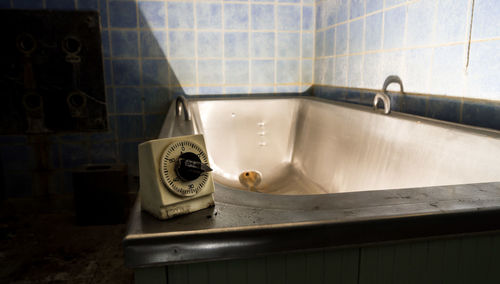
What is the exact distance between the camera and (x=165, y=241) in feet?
1.49

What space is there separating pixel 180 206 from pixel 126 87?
199 cm

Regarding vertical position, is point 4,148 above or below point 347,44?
below

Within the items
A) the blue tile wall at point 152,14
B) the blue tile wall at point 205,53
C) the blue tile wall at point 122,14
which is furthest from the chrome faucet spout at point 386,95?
the blue tile wall at point 122,14

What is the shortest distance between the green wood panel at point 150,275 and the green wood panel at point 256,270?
0.11 m

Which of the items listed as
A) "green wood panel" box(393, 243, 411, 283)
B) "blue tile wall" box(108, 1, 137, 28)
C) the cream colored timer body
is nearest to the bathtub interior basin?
the cream colored timer body

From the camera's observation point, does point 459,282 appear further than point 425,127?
No

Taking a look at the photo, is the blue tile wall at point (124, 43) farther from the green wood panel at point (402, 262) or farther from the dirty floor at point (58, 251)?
the green wood panel at point (402, 262)

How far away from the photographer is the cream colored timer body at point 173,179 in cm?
52

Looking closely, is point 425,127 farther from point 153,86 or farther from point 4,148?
point 4,148

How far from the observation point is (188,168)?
540 millimetres

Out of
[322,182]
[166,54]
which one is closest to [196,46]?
Result: [166,54]

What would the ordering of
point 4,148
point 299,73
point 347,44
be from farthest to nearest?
point 299,73
point 4,148
point 347,44

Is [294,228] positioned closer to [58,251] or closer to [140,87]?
[58,251]

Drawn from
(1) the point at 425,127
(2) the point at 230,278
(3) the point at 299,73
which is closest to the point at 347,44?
(3) the point at 299,73
